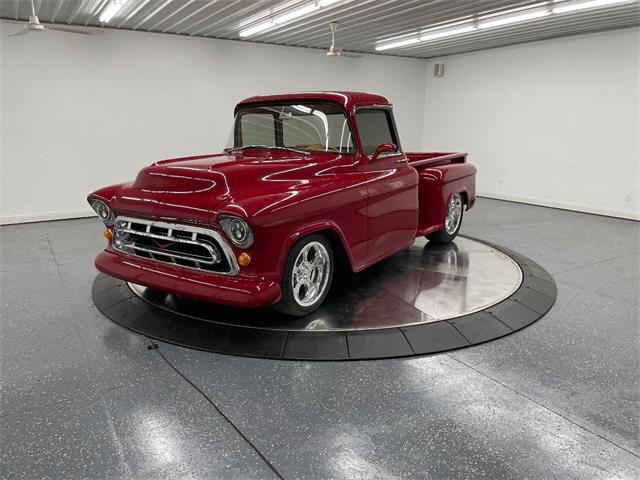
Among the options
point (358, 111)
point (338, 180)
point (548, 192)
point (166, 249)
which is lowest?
point (548, 192)

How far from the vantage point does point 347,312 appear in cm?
368

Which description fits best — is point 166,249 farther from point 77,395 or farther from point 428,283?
point 428,283

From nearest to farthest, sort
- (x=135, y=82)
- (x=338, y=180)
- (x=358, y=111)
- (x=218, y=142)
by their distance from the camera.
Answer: (x=338, y=180)
(x=358, y=111)
(x=135, y=82)
(x=218, y=142)

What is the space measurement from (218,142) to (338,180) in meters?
5.55

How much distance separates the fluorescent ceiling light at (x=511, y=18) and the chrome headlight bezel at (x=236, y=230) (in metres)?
5.87

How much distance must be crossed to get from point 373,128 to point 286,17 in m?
3.38

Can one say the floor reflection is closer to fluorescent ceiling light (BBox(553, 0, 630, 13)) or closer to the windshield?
the windshield

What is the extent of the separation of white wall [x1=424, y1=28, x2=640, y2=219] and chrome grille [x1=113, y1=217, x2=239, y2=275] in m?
7.55

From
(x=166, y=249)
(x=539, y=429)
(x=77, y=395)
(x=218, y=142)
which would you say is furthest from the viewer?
(x=218, y=142)

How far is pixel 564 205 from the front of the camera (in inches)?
346

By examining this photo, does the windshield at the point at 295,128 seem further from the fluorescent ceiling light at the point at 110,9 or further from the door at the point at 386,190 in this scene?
the fluorescent ceiling light at the point at 110,9

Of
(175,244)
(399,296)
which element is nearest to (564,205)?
(399,296)

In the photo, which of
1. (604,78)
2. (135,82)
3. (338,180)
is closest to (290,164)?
(338,180)

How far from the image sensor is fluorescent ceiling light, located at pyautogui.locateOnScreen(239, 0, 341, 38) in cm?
600
